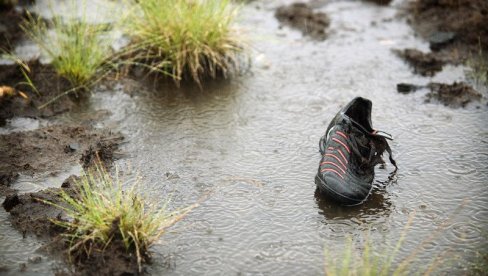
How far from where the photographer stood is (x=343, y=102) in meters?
5.24

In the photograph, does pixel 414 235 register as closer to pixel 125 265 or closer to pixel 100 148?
pixel 125 265

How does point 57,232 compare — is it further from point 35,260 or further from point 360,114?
point 360,114

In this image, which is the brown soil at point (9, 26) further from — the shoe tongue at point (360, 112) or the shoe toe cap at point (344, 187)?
the shoe toe cap at point (344, 187)

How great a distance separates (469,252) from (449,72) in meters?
2.69

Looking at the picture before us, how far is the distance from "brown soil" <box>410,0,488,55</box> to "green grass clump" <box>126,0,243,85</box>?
7.41ft

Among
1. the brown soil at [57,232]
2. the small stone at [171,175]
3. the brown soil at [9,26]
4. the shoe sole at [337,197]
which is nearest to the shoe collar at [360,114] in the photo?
the shoe sole at [337,197]

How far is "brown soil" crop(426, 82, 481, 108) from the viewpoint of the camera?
5137 mm

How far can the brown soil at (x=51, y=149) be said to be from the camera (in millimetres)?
4203

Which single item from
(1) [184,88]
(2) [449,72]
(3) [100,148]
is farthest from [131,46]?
(2) [449,72]

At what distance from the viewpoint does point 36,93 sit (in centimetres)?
516

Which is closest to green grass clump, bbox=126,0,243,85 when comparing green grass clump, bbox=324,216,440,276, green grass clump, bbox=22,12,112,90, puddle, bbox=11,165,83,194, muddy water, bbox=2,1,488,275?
muddy water, bbox=2,1,488,275

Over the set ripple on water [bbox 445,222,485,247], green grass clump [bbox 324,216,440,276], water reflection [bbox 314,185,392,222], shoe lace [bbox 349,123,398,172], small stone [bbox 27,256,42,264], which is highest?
shoe lace [bbox 349,123,398,172]

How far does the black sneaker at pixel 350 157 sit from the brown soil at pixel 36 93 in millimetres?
2458

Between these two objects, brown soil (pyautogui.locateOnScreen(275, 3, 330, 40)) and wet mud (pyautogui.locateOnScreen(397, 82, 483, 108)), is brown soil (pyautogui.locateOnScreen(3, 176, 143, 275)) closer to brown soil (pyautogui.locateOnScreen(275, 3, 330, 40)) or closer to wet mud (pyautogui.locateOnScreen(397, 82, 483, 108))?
wet mud (pyautogui.locateOnScreen(397, 82, 483, 108))
